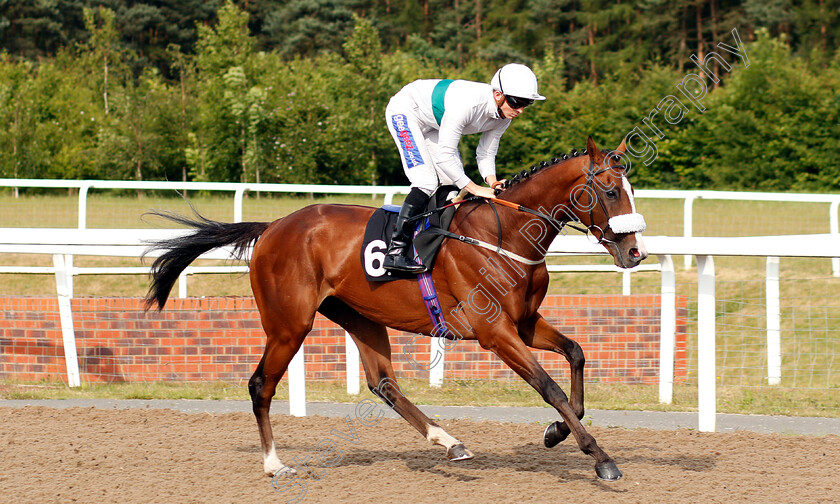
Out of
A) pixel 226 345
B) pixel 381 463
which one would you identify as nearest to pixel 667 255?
pixel 381 463

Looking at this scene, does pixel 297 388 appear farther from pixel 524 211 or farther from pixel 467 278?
pixel 524 211

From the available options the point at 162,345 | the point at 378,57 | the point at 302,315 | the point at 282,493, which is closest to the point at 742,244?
the point at 302,315

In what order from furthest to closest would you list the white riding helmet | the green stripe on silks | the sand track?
the green stripe on silks → the white riding helmet → the sand track

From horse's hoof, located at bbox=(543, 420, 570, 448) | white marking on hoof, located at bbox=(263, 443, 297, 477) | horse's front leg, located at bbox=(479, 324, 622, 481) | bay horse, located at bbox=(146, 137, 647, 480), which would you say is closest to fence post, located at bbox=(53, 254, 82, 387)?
bay horse, located at bbox=(146, 137, 647, 480)

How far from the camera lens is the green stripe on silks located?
4.92 m

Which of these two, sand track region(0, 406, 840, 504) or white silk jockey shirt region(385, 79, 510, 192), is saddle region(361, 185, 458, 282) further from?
sand track region(0, 406, 840, 504)

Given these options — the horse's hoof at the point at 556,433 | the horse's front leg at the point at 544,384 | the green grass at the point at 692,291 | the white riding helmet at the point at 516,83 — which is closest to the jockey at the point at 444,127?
the white riding helmet at the point at 516,83

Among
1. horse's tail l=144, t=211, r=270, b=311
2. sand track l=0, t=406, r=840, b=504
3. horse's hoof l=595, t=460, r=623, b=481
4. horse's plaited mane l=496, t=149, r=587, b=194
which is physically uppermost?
horse's plaited mane l=496, t=149, r=587, b=194

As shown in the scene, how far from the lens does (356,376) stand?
6898 millimetres

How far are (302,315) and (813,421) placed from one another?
11.0ft

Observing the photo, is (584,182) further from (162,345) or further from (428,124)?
(162,345)

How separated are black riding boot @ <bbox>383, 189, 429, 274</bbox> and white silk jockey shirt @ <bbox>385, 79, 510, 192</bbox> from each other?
136 millimetres

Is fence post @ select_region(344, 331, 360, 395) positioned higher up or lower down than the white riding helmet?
lower down

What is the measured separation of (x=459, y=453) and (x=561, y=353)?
0.73 meters
